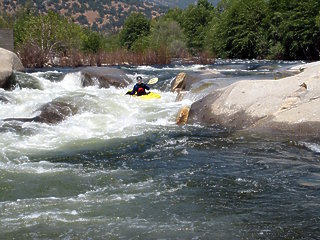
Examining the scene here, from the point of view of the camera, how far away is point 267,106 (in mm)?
9242

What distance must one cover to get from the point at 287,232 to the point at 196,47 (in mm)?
51222

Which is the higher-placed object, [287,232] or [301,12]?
[301,12]

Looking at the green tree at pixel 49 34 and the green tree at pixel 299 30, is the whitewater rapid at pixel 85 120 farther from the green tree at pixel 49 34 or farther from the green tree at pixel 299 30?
the green tree at pixel 299 30

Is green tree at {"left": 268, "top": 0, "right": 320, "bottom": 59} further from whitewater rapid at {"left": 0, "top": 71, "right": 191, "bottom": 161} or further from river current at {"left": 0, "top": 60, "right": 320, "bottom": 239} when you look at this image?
river current at {"left": 0, "top": 60, "right": 320, "bottom": 239}

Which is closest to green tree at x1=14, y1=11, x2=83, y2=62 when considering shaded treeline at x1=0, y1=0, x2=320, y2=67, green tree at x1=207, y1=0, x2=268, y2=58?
shaded treeline at x1=0, y1=0, x2=320, y2=67

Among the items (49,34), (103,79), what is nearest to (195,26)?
(49,34)

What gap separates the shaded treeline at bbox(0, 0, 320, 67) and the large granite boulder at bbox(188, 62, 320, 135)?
15.6 metres

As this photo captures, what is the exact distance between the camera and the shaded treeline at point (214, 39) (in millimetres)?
26125

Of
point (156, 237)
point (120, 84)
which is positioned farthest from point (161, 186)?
point (120, 84)

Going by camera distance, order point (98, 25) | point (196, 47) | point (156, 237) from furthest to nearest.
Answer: point (98, 25) < point (196, 47) < point (156, 237)

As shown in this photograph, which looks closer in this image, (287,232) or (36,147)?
(287,232)

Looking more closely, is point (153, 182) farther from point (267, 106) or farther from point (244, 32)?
point (244, 32)

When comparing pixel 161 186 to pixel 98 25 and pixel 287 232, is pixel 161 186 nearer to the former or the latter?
→ pixel 287 232

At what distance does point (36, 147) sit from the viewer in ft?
26.3
